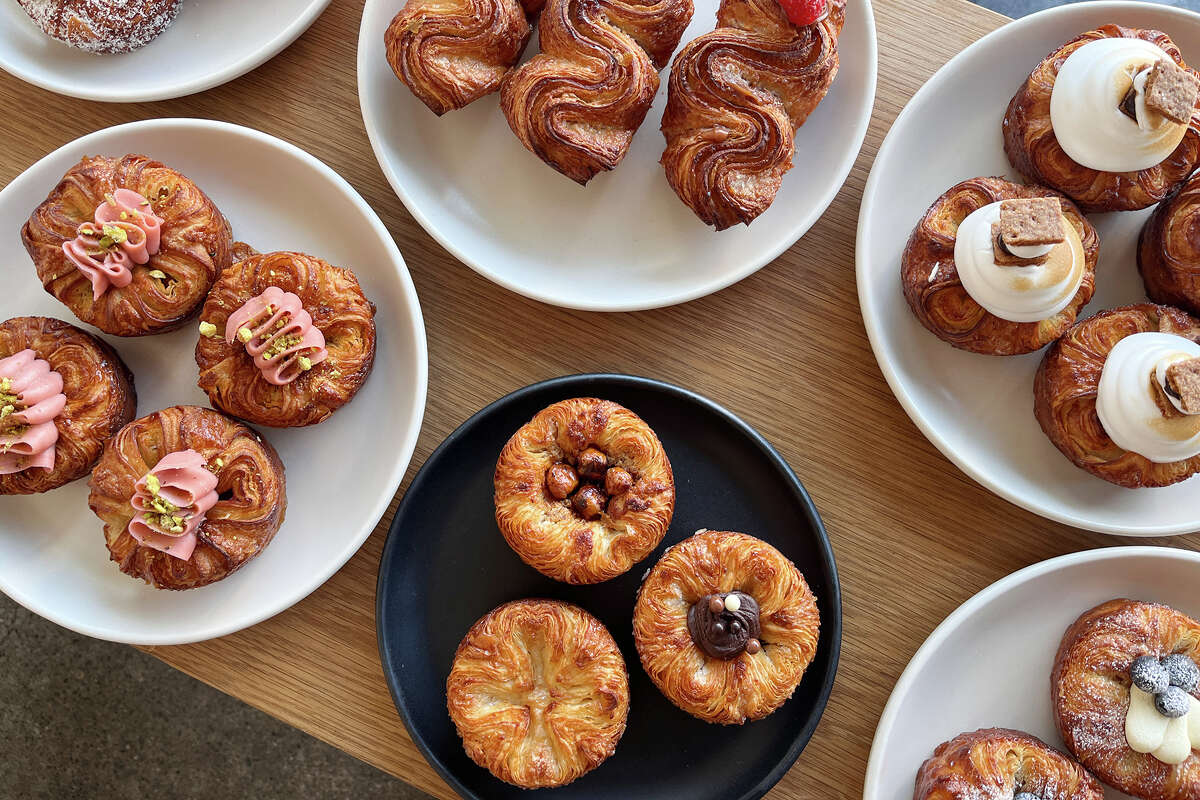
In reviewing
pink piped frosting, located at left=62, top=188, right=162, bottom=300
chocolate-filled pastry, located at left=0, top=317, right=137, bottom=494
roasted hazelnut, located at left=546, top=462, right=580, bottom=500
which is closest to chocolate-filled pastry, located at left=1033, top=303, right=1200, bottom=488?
roasted hazelnut, located at left=546, top=462, right=580, bottom=500

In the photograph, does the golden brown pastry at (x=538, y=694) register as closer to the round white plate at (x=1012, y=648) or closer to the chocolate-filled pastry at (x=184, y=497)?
the chocolate-filled pastry at (x=184, y=497)

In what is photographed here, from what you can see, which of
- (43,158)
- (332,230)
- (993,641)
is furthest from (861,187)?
(43,158)

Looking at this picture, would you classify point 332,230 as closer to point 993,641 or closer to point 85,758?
point 993,641

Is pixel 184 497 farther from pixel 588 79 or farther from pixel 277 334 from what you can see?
pixel 588 79

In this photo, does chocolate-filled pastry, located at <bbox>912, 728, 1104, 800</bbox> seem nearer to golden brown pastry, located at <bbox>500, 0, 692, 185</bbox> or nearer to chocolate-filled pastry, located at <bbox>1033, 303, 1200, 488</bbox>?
chocolate-filled pastry, located at <bbox>1033, 303, 1200, 488</bbox>

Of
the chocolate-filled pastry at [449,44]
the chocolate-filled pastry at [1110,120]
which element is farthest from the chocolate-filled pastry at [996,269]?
the chocolate-filled pastry at [449,44]

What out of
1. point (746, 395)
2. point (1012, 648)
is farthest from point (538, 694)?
point (1012, 648)
